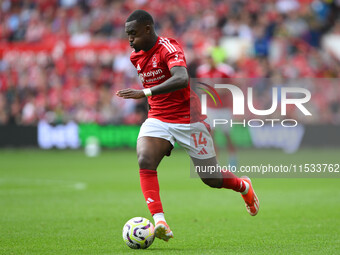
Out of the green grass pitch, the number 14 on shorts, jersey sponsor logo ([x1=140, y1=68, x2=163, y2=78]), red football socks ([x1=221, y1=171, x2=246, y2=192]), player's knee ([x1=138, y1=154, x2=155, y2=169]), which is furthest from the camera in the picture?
red football socks ([x1=221, y1=171, x2=246, y2=192])

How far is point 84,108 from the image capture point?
23672mm

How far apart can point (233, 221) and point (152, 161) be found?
7.38 ft

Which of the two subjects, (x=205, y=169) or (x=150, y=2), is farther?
(x=150, y=2)

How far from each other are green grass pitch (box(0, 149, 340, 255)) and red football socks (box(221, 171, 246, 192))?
0.52 meters

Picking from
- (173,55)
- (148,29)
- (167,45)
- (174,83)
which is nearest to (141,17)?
(148,29)

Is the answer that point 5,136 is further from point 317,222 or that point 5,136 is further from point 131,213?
point 317,222

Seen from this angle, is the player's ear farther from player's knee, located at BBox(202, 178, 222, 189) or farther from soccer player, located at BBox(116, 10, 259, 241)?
player's knee, located at BBox(202, 178, 222, 189)

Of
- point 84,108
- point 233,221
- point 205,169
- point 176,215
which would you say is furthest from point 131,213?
point 84,108

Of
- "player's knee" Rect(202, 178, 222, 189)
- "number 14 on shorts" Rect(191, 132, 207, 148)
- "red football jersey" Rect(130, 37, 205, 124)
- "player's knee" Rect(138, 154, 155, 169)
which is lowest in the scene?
"player's knee" Rect(202, 178, 222, 189)

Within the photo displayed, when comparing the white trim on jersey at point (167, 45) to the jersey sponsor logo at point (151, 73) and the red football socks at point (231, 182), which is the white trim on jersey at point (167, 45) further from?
the red football socks at point (231, 182)

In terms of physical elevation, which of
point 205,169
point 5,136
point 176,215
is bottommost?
point 5,136

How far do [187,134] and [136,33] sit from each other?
1207 mm

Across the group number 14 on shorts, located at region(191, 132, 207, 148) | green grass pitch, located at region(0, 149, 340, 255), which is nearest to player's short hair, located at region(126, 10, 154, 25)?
number 14 on shorts, located at region(191, 132, 207, 148)

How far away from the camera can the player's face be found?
6.97m
